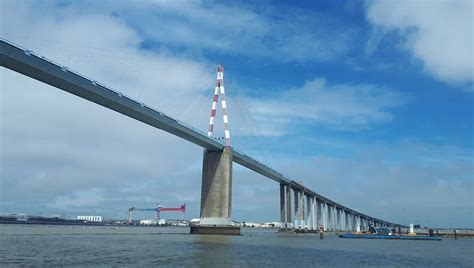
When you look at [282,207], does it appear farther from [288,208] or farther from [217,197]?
[217,197]

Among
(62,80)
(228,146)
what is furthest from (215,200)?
(62,80)

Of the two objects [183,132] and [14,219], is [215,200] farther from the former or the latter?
[14,219]

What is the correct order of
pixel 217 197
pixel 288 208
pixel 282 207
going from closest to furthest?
pixel 217 197
pixel 288 208
pixel 282 207

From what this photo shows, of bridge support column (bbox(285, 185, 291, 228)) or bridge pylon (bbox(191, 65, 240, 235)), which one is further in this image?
bridge support column (bbox(285, 185, 291, 228))

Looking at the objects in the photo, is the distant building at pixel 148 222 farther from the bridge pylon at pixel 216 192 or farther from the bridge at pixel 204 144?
the bridge pylon at pixel 216 192

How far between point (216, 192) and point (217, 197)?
0.65 meters

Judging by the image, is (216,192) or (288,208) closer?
(216,192)

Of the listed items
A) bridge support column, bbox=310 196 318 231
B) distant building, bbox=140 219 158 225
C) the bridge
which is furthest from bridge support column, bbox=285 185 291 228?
distant building, bbox=140 219 158 225

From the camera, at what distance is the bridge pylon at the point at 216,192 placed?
2221 inches

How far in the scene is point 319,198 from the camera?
11225 cm

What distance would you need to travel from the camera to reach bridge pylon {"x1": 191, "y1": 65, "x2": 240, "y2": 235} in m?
56.4

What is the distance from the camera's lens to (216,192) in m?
57.3

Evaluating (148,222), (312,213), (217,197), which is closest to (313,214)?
(312,213)

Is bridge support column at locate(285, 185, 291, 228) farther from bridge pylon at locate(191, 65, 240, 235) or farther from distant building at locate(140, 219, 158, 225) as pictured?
distant building at locate(140, 219, 158, 225)
